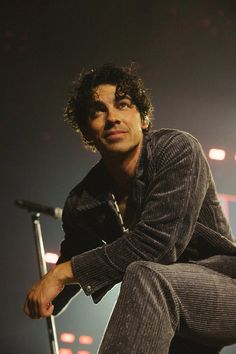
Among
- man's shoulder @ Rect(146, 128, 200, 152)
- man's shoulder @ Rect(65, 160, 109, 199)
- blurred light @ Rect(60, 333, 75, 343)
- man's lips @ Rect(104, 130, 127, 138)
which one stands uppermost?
man's lips @ Rect(104, 130, 127, 138)

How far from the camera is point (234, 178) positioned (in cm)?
284

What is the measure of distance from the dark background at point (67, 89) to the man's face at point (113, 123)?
1128 mm

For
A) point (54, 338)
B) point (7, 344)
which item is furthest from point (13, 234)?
point (54, 338)

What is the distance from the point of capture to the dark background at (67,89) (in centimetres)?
267

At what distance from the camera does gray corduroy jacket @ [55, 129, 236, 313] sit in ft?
3.59

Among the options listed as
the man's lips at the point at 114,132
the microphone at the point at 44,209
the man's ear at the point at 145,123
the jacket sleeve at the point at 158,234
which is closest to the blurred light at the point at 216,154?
the man's ear at the point at 145,123

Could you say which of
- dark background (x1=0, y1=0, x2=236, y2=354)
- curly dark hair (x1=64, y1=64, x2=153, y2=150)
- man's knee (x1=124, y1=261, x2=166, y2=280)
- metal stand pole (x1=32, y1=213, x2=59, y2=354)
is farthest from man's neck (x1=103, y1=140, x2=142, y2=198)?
dark background (x1=0, y1=0, x2=236, y2=354)

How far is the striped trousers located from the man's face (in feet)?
1.48

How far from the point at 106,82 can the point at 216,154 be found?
135cm

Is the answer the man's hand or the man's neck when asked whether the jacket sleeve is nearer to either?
the man's hand

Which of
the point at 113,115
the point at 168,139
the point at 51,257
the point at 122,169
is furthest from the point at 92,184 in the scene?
the point at 51,257

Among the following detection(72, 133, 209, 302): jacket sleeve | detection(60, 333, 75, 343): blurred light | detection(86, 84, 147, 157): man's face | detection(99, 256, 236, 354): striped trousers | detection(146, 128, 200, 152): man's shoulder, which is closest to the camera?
detection(99, 256, 236, 354): striped trousers

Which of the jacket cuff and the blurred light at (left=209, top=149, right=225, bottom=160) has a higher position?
the blurred light at (left=209, top=149, right=225, bottom=160)

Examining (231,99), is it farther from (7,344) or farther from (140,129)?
(7,344)
